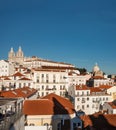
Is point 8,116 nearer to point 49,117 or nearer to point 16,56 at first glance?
point 49,117

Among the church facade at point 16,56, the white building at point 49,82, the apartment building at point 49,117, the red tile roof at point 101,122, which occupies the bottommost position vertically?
the red tile roof at point 101,122

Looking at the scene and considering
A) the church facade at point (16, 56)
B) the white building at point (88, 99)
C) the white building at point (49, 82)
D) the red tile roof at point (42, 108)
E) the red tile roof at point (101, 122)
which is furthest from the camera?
the church facade at point (16, 56)

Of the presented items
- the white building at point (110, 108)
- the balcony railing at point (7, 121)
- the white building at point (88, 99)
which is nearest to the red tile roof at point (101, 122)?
the white building at point (110, 108)

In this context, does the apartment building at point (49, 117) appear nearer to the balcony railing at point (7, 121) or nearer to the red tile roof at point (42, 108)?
the red tile roof at point (42, 108)

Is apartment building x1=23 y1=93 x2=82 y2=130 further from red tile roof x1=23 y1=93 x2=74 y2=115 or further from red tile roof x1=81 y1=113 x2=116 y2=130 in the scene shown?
red tile roof x1=81 y1=113 x2=116 y2=130

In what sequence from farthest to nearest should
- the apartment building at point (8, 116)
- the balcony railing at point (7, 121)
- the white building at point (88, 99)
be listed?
the white building at point (88, 99) → the apartment building at point (8, 116) → the balcony railing at point (7, 121)

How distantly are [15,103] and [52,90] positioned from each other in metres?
60.2

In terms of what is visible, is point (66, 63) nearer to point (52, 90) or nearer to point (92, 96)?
point (52, 90)

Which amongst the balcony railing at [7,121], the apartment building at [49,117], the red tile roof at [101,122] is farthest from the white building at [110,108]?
the balcony railing at [7,121]

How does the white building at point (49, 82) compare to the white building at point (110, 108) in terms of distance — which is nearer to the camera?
the white building at point (110, 108)

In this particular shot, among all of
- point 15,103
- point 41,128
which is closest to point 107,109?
point 41,128

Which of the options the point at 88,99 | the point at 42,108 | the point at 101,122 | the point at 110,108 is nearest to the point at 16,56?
the point at 88,99

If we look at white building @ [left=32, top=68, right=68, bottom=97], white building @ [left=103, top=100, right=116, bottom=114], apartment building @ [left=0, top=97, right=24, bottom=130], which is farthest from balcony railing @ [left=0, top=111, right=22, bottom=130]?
white building @ [left=32, top=68, right=68, bottom=97]

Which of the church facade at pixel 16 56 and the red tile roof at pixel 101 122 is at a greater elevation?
the church facade at pixel 16 56
